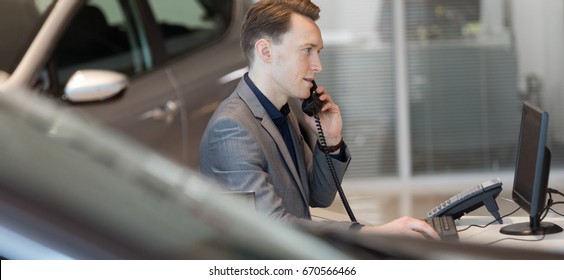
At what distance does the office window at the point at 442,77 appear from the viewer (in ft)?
24.8

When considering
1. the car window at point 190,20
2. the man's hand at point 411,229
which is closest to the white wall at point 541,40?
the car window at point 190,20

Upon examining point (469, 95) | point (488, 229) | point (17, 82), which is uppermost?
point (17, 82)

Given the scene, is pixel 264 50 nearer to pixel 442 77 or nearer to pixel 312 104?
pixel 312 104

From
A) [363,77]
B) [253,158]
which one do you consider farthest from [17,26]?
[363,77]

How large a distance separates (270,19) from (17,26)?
160 cm

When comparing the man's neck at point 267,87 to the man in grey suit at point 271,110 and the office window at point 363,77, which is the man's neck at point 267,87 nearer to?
the man in grey suit at point 271,110

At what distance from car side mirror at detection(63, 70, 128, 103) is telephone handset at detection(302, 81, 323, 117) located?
1.10 meters

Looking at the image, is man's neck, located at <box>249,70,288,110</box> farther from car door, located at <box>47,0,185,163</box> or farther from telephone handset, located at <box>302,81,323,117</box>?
car door, located at <box>47,0,185,163</box>

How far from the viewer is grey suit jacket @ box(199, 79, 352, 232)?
263cm

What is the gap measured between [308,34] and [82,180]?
160 centimetres

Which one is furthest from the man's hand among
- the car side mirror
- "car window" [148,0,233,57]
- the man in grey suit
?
"car window" [148,0,233,57]

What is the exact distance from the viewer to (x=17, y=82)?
3.81 m

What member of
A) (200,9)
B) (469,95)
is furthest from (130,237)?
(469,95)
